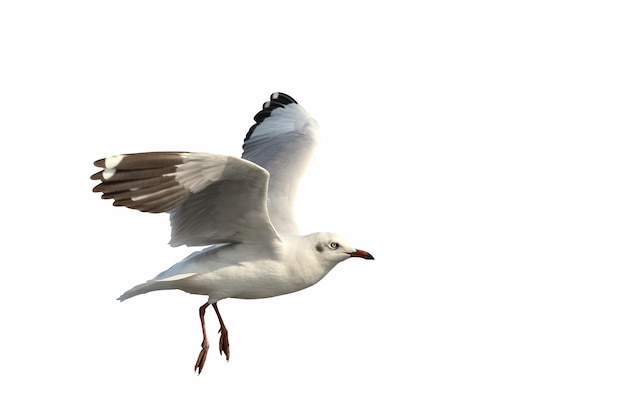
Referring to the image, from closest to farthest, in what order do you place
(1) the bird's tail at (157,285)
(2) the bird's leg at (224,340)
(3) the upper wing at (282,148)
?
(1) the bird's tail at (157,285) < (2) the bird's leg at (224,340) < (3) the upper wing at (282,148)

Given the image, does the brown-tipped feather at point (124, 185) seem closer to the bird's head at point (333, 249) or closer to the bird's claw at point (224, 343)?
the bird's head at point (333, 249)

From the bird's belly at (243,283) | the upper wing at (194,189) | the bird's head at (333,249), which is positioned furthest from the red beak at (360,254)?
the upper wing at (194,189)

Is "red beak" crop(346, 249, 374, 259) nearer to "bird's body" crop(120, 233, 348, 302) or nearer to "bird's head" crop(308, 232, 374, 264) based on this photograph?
"bird's head" crop(308, 232, 374, 264)

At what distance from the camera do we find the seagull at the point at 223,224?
9.66 m

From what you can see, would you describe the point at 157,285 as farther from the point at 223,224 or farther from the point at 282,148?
the point at 282,148

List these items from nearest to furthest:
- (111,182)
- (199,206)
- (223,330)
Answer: (111,182), (199,206), (223,330)

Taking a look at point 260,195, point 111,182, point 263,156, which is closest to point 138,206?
point 111,182

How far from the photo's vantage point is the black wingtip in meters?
13.1

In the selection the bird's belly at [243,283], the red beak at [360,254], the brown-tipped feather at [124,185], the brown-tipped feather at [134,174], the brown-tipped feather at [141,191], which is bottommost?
the bird's belly at [243,283]

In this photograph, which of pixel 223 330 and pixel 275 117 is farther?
pixel 275 117

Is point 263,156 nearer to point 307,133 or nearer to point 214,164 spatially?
point 307,133

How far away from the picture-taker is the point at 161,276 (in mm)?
Answer: 10836

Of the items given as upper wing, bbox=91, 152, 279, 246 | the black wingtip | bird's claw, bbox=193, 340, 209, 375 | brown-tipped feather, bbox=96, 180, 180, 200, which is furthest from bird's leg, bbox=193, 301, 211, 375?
the black wingtip

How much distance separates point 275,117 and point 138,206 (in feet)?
12.2
